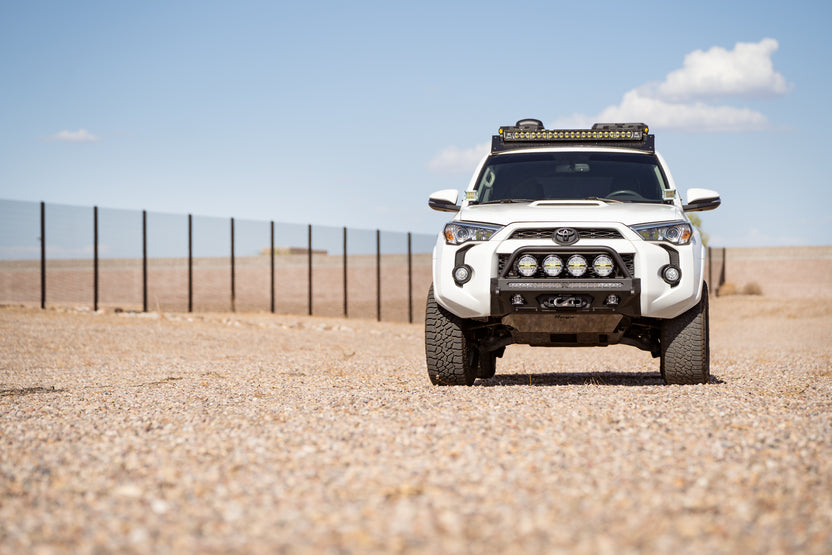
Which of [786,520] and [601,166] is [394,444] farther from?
[601,166]

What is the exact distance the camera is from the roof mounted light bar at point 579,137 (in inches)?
334

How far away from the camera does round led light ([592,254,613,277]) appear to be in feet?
22.3

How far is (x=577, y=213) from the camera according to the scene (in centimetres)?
697

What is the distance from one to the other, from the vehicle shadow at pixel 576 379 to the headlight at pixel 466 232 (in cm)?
180

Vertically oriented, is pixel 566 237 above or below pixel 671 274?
above

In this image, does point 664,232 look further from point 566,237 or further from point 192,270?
point 192,270

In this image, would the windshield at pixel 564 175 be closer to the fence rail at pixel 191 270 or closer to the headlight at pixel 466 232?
the headlight at pixel 466 232

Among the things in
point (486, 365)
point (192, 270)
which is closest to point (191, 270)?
point (192, 270)

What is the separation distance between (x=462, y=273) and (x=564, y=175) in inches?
78.7

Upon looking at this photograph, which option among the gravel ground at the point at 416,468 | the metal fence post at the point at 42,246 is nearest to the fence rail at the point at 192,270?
the metal fence post at the point at 42,246

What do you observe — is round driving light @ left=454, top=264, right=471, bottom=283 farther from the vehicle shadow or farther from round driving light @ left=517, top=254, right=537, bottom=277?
the vehicle shadow

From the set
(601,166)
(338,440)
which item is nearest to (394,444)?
(338,440)

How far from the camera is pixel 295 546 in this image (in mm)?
3049

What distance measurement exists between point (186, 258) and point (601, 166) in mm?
18825
